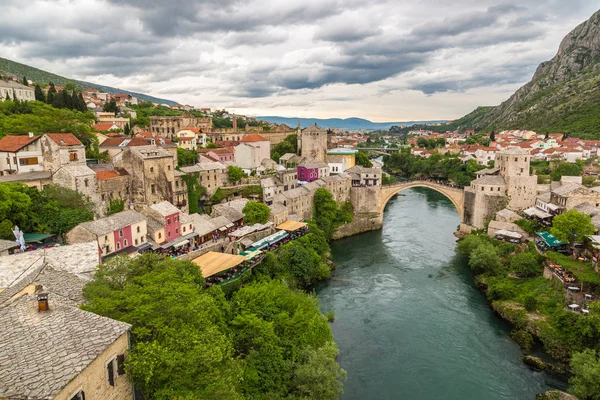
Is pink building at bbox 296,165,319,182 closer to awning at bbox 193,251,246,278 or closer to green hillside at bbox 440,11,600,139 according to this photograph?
awning at bbox 193,251,246,278

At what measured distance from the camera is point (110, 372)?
7.27m

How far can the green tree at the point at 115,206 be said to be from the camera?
24.2m

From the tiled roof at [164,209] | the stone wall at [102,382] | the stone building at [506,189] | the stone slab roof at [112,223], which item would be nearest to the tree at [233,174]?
the tiled roof at [164,209]

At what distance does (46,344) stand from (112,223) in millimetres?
14640

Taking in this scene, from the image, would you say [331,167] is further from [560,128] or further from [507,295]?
[560,128]

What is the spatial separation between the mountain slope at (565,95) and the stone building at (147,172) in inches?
2798

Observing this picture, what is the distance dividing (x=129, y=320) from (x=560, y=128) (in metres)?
88.2

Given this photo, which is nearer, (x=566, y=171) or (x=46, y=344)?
(x=46, y=344)

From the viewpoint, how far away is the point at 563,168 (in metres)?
45.9

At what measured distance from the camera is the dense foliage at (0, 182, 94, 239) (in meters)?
18.3

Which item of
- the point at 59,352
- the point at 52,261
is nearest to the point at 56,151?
the point at 52,261

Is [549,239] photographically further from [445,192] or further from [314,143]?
[314,143]

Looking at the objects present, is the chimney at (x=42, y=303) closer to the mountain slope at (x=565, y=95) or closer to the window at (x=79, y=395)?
the window at (x=79, y=395)

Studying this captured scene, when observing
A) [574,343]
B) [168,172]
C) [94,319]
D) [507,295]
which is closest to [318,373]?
[94,319]
